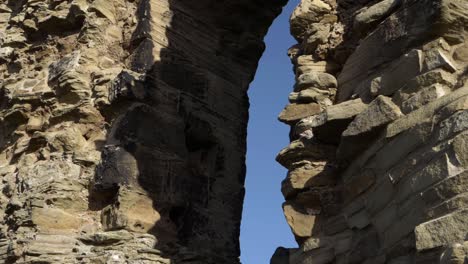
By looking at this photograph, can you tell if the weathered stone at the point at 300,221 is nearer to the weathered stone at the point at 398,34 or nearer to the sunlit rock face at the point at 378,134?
the sunlit rock face at the point at 378,134

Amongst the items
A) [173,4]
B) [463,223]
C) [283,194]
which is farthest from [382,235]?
[173,4]

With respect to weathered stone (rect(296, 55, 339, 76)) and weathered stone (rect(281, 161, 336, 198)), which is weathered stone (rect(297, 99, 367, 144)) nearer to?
weathered stone (rect(281, 161, 336, 198))

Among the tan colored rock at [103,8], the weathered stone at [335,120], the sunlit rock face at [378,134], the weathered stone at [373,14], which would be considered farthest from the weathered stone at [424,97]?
the tan colored rock at [103,8]

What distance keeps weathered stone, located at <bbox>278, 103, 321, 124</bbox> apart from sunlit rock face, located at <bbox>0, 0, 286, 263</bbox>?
2.18 m

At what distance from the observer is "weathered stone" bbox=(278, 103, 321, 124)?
5262 mm

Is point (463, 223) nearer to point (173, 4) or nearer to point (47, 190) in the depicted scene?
point (47, 190)

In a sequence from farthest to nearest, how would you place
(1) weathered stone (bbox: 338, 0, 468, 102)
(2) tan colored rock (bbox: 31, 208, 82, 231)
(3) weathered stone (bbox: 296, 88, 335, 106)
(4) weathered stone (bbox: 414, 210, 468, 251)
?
(2) tan colored rock (bbox: 31, 208, 82, 231)
(3) weathered stone (bbox: 296, 88, 335, 106)
(1) weathered stone (bbox: 338, 0, 468, 102)
(4) weathered stone (bbox: 414, 210, 468, 251)

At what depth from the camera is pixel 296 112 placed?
5.36 meters

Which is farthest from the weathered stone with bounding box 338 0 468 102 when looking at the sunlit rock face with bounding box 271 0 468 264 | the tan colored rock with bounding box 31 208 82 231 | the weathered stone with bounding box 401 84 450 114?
the tan colored rock with bounding box 31 208 82 231

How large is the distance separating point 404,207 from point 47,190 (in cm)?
410

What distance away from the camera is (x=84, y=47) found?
8.12 metres

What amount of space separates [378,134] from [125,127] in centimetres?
357

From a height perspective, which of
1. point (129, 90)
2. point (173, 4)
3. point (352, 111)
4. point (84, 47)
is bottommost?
point (352, 111)

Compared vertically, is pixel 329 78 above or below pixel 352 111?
above
